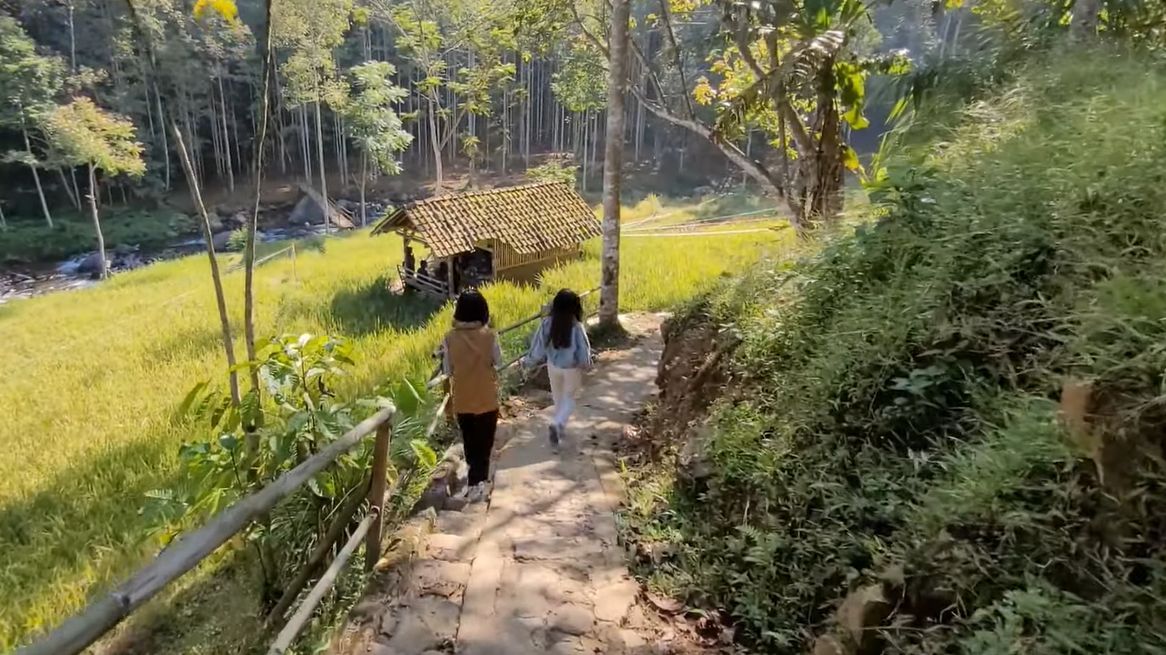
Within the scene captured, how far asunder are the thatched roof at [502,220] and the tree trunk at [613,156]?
6464mm

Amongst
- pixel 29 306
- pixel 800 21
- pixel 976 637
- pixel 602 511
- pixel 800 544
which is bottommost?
pixel 29 306

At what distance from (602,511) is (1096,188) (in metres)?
2.86

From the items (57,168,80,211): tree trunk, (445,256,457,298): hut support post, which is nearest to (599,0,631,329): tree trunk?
(445,256,457,298): hut support post

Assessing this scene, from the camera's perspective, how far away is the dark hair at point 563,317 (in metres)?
4.77

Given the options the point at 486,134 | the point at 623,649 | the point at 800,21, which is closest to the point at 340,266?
the point at 800,21

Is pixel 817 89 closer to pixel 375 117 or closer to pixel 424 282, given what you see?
pixel 424 282

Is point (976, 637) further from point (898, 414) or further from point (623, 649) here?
point (623, 649)

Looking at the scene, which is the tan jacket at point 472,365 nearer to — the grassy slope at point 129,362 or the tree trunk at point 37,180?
the grassy slope at point 129,362

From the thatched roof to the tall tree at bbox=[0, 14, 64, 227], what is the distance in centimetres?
1964

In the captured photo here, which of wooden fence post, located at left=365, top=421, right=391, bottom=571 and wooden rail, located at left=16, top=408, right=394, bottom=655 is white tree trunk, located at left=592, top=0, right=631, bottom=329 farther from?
wooden rail, located at left=16, top=408, right=394, bottom=655

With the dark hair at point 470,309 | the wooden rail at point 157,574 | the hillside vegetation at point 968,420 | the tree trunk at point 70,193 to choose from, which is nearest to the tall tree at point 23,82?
the tree trunk at point 70,193

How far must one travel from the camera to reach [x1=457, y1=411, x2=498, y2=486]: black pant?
426cm

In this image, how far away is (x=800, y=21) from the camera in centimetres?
661

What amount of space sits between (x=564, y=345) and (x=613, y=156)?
424 cm
